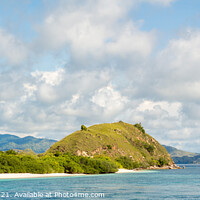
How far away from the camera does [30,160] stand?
14712 centimetres

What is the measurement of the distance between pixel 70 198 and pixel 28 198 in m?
8.12

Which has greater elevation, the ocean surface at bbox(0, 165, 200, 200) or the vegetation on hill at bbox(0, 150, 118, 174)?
the vegetation on hill at bbox(0, 150, 118, 174)

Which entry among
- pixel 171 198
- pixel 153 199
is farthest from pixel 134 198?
pixel 171 198

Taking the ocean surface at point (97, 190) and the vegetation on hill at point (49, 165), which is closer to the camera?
the ocean surface at point (97, 190)

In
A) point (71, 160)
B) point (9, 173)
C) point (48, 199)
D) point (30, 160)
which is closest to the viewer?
point (48, 199)

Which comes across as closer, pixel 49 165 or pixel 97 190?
pixel 97 190

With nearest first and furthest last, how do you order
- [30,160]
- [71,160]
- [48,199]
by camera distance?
[48,199]
[30,160]
[71,160]

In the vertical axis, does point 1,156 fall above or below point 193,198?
above

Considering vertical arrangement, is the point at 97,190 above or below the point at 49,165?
below

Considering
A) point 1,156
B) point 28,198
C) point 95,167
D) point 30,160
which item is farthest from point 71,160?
point 28,198

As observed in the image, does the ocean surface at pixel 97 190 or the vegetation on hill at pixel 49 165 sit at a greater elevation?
the vegetation on hill at pixel 49 165

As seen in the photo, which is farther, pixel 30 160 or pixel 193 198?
pixel 30 160

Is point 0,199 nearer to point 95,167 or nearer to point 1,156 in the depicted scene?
point 1,156

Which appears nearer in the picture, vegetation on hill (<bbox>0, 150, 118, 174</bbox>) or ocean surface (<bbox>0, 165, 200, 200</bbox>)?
ocean surface (<bbox>0, 165, 200, 200</bbox>)
